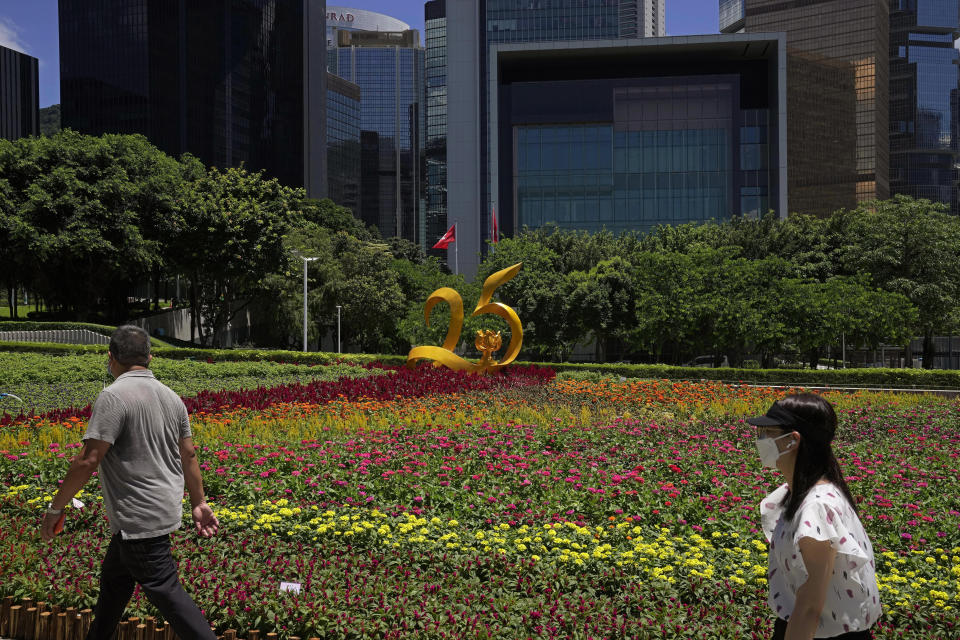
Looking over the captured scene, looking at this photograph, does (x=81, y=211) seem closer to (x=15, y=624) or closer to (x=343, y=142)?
(x=15, y=624)

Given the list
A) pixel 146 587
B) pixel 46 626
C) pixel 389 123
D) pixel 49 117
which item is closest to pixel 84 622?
pixel 46 626

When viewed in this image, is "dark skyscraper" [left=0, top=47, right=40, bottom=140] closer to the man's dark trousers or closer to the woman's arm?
the man's dark trousers

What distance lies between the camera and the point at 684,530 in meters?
6.04

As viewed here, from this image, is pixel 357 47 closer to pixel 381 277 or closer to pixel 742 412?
pixel 381 277

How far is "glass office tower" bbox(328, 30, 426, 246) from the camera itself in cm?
16062

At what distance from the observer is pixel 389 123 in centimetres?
17162

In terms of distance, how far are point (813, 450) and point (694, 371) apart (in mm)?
22491

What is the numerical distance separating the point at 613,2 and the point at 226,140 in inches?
1968

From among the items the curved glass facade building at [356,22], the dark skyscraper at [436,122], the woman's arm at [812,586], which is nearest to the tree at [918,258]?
the woman's arm at [812,586]

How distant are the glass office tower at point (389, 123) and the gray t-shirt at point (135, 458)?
5795 inches

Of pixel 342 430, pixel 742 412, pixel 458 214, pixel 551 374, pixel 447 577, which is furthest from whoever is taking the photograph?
pixel 458 214

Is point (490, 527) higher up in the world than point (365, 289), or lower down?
lower down

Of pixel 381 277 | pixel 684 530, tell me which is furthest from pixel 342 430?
pixel 381 277

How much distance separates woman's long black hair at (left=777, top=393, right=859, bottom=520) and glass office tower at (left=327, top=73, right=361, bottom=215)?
143184 mm
